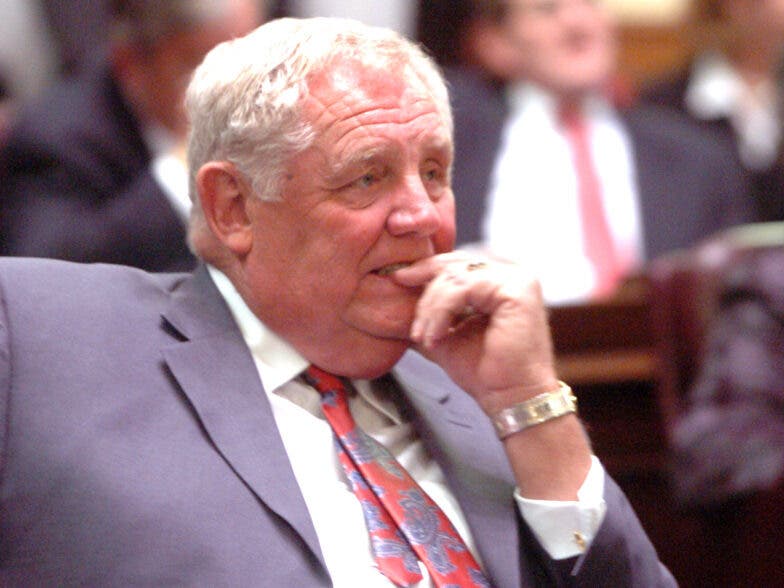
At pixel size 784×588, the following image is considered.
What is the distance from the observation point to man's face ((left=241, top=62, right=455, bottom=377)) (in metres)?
1.64

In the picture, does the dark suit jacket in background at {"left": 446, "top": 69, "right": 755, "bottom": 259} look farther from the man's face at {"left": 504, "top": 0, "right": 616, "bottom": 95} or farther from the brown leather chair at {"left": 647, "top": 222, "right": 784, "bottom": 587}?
the brown leather chair at {"left": 647, "top": 222, "right": 784, "bottom": 587}

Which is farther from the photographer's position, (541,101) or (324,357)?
(541,101)

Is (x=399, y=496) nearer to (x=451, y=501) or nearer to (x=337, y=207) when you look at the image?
(x=451, y=501)

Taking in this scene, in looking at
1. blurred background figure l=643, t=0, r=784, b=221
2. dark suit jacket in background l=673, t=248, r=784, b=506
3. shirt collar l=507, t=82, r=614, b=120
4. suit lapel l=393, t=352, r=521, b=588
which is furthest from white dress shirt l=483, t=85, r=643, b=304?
suit lapel l=393, t=352, r=521, b=588

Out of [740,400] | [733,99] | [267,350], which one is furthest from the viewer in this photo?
[733,99]

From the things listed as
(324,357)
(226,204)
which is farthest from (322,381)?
(226,204)

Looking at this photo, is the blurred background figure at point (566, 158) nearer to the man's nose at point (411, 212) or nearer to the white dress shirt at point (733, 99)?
the white dress shirt at point (733, 99)

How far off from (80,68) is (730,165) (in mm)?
1685

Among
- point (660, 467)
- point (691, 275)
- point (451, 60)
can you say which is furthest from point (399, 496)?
point (451, 60)

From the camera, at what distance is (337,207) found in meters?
1.65

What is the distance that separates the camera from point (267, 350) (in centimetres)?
170

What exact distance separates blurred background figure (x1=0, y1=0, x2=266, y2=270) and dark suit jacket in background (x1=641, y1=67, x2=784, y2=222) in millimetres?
1198

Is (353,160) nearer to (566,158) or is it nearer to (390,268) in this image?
(390,268)

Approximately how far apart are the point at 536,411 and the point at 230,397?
1.15 feet
